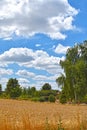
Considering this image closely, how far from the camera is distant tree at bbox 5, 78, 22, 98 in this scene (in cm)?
8719

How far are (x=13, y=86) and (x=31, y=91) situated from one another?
651 inches

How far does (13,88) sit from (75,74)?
22.2m

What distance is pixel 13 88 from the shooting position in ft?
287

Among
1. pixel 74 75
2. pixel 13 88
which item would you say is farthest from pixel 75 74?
pixel 13 88

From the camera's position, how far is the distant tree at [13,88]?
8719cm

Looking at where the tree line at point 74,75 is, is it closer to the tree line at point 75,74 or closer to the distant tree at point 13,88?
the tree line at point 75,74

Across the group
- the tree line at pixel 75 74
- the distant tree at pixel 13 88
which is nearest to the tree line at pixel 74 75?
the tree line at pixel 75 74

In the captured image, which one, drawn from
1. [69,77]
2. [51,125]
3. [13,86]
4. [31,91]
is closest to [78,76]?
[69,77]

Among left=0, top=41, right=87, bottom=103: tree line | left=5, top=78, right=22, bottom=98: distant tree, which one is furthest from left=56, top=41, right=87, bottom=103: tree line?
left=5, top=78, right=22, bottom=98: distant tree

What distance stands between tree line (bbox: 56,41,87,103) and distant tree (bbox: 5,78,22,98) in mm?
17535

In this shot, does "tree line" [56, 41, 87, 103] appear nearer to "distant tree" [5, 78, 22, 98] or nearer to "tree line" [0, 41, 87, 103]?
"tree line" [0, 41, 87, 103]

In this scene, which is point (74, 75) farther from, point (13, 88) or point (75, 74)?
point (13, 88)

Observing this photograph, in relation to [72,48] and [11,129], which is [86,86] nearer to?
[72,48]

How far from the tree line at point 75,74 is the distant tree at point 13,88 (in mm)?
17535
